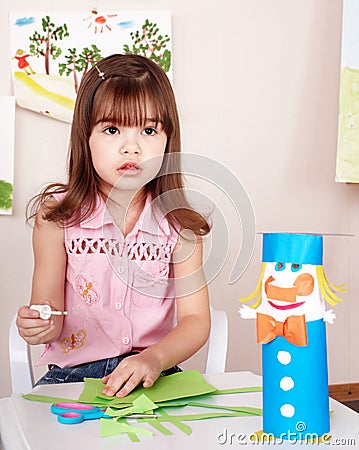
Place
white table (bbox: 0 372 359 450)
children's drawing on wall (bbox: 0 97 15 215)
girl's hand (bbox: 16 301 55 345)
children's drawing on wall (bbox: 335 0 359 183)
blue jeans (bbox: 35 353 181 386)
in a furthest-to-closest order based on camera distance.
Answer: children's drawing on wall (bbox: 335 0 359 183) → children's drawing on wall (bbox: 0 97 15 215) → blue jeans (bbox: 35 353 181 386) → girl's hand (bbox: 16 301 55 345) → white table (bbox: 0 372 359 450)

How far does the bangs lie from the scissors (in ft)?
1.67

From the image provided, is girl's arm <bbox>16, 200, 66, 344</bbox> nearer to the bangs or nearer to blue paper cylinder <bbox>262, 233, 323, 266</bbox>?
the bangs

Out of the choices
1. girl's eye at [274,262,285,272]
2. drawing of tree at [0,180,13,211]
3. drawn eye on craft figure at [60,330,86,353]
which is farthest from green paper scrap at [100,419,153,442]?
drawing of tree at [0,180,13,211]

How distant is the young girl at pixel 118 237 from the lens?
1.21 meters

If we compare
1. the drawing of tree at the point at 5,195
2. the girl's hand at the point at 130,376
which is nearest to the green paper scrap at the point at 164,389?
the girl's hand at the point at 130,376

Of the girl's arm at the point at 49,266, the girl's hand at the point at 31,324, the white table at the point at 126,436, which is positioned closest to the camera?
the white table at the point at 126,436

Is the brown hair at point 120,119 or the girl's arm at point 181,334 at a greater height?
the brown hair at point 120,119

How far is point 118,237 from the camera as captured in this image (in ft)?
4.31

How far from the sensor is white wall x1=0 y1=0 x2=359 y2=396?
2.05 metres

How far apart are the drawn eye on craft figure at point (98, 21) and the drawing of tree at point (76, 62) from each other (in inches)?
2.0

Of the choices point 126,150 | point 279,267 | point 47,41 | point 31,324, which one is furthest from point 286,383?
point 47,41

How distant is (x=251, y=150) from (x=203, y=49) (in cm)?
33

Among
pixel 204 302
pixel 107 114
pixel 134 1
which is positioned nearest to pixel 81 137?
pixel 107 114

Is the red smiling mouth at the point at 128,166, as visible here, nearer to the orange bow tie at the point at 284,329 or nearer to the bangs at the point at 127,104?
the bangs at the point at 127,104
